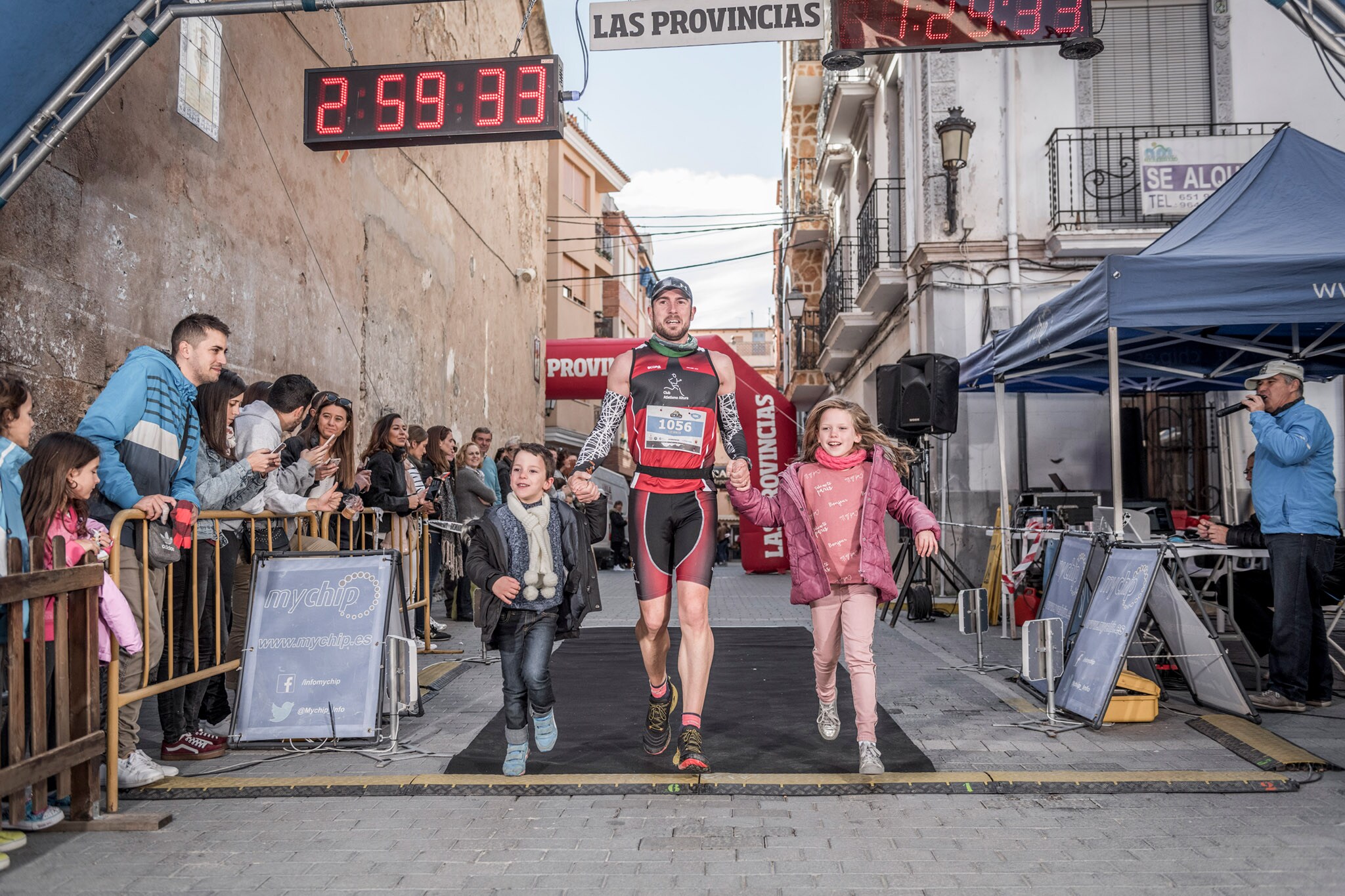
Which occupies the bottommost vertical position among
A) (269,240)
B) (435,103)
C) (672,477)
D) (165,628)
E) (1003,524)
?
(165,628)

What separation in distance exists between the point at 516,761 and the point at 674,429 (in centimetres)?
166

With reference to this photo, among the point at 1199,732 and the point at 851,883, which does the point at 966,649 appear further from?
the point at 851,883

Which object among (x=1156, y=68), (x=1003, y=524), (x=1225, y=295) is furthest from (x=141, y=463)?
(x=1156, y=68)

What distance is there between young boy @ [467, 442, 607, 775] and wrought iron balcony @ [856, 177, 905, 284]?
11149mm

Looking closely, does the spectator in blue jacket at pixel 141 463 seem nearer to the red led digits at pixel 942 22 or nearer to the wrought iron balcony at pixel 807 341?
the red led digits at pixel 942 22

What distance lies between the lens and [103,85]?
214 inches

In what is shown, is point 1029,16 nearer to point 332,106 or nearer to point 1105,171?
point 332,106

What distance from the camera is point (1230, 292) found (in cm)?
623

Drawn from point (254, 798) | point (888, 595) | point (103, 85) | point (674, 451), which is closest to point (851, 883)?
point (888, 595)

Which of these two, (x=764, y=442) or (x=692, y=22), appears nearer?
(x=692, y=22)

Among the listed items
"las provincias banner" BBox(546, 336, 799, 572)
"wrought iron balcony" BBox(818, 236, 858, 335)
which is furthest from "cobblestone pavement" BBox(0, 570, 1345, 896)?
"wrought iron balcony" BBox(818, 236, 858, 335)

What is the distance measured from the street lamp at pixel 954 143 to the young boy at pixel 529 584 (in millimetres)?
9495

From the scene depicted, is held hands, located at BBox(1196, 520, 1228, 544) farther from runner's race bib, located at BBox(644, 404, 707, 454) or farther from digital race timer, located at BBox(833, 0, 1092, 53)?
runner's race bib, located at BBox(644, 404, 707, 454)

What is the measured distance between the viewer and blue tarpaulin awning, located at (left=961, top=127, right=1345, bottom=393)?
6.18 metres
